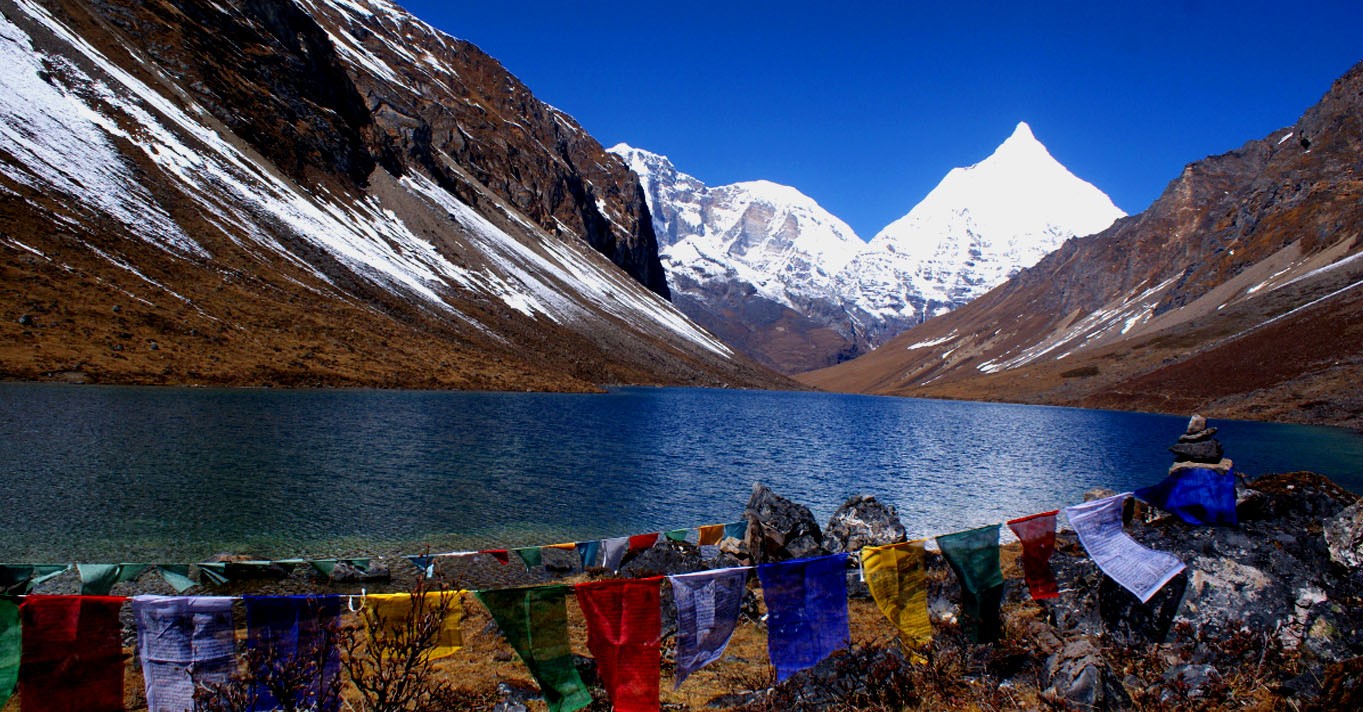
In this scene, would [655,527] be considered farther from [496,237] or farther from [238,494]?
[496,237]

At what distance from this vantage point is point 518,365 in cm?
10069

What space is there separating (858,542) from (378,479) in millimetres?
21398

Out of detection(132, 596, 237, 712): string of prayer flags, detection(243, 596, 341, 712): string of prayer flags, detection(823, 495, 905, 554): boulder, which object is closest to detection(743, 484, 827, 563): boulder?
detection(823, 495, 905, 554): boulder

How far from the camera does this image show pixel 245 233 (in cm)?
9106

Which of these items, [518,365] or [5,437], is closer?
[5,437]

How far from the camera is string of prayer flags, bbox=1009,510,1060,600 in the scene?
1410 cm

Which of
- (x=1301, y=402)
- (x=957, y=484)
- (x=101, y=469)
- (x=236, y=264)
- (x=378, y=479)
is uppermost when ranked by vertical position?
(x=236, y=264)

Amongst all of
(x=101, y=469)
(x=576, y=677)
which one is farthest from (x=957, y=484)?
(x=101, y=469)

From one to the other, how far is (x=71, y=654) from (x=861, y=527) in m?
19.6

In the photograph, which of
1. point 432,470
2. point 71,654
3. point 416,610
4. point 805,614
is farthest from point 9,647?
point 432,470

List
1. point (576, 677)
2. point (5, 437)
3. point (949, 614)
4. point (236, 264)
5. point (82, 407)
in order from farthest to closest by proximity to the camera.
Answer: point (236, 264)
point (82, 407)
point (5, 437)
point (949, 614)
point (576, 677)

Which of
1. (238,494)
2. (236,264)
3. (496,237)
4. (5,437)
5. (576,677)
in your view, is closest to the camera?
(576,677)

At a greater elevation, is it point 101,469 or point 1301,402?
point 101,469

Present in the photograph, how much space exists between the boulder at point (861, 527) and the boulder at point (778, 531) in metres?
0.59
